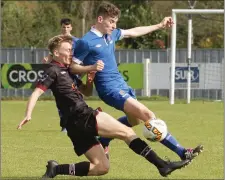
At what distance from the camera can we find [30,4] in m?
67.0

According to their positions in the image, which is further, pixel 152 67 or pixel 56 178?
pixel 152 67

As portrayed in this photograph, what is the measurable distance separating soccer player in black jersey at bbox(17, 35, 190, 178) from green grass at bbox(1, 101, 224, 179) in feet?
3.49

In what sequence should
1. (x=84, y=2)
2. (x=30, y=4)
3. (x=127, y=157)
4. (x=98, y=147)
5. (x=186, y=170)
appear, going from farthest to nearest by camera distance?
(x=30, y=4) → (x=84, y=2) → (x=127, y=157) → (x=186, y=170) → (x=98, y=147)

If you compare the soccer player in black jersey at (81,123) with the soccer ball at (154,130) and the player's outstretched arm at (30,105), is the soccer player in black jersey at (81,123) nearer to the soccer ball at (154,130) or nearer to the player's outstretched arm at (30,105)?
the player's outstretched arm at (30,105)

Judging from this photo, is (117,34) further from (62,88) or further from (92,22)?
(92,22)

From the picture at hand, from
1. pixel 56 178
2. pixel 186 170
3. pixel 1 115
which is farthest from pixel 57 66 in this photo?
pixel 1 115

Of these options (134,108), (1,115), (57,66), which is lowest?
(1,115)

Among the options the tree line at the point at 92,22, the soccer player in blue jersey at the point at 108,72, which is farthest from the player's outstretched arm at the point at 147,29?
the tree line at the point at 92,22

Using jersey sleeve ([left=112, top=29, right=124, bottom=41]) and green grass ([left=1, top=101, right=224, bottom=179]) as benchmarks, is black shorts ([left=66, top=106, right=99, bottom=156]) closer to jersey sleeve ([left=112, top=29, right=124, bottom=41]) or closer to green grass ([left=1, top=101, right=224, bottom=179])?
green grass ([left=1, top=101, right=224, bottom=179])

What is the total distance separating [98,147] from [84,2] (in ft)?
132

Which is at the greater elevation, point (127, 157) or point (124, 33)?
point (124, 33)

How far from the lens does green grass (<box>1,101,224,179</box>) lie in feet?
31.2

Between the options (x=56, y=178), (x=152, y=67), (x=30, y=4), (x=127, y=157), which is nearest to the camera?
(x=56, y=178)

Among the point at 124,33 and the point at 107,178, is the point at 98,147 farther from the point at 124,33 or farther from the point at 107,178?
the point at 124,33
